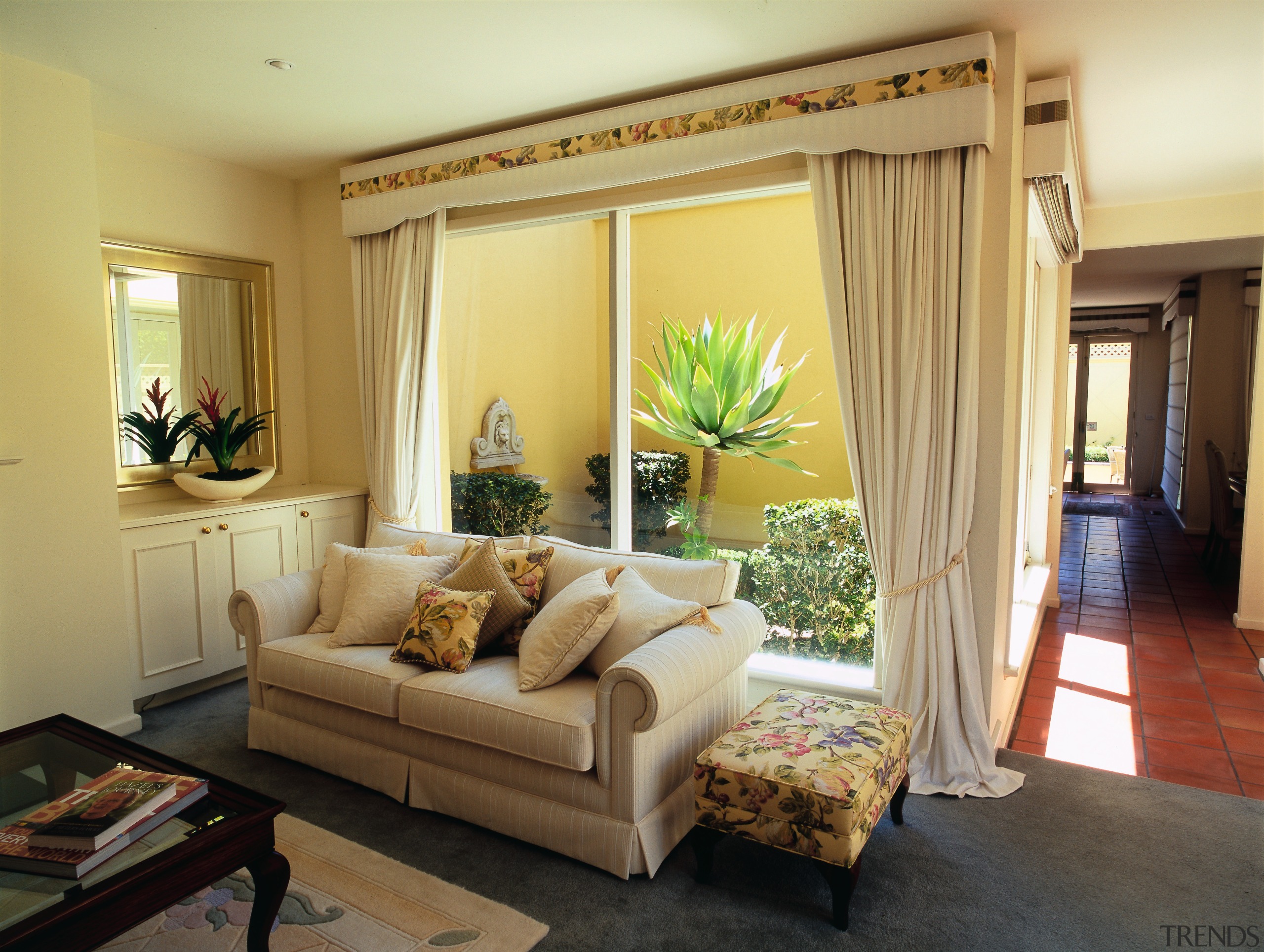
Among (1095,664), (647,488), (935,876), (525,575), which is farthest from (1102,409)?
(525,575)

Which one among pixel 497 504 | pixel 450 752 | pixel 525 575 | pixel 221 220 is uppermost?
pixel 221 220

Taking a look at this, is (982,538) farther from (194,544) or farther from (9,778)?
(194,544)

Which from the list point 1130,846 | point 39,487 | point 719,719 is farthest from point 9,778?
point 1130,846

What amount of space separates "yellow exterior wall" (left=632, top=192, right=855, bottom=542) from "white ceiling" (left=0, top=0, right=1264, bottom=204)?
554mm

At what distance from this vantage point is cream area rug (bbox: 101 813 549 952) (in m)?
2.00

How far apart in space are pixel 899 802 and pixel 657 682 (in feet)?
3.32

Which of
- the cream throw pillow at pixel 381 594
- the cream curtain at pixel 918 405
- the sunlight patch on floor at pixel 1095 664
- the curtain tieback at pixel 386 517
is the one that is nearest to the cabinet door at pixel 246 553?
the curtain tieback at pixel 386 517

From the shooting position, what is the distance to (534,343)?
386cm

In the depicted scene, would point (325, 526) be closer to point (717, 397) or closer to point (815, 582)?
point (717, 397)

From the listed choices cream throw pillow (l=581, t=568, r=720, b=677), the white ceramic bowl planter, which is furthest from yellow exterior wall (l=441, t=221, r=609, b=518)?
cream throw pillow (l=581, t=568, r=720, b=677)

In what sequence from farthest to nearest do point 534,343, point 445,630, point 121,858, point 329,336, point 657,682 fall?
point 329,336, point 534,343, point 445,630, point 657,682, point 121,858

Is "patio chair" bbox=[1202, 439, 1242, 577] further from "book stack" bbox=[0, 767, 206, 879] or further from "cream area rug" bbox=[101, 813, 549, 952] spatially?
"book stack" bbox=[0, 767, 206, 879]

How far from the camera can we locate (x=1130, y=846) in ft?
7.99

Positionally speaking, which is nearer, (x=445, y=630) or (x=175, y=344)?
(x=445, y=630)
